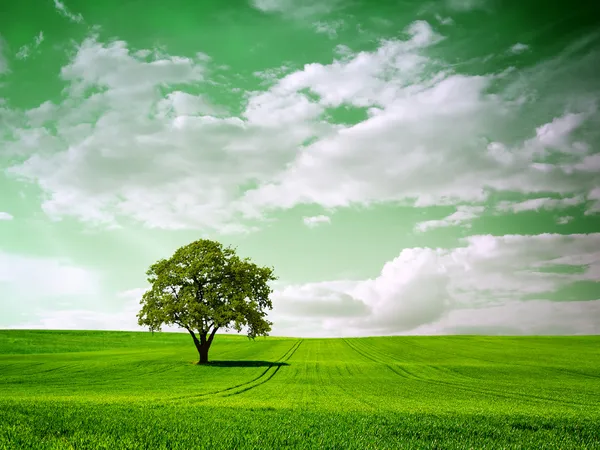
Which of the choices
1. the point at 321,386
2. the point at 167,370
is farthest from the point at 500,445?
the point at 167,370

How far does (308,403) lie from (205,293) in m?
34.8

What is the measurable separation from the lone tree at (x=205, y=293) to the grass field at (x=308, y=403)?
5.26 meters

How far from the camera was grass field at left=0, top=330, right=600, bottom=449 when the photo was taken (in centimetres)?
1195

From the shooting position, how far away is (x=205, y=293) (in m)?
56.8

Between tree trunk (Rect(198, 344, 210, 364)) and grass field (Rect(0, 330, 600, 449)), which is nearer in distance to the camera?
grass field (Rect(0, 330, 600, 449))

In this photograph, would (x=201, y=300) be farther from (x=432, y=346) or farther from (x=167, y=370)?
(x=432, y=346)

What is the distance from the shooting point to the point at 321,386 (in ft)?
120

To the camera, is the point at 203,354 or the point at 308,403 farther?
the point at 203,354

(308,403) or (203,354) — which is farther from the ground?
(308,403)

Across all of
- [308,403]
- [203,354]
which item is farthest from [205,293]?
[308,403]

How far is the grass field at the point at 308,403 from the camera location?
11.9 m

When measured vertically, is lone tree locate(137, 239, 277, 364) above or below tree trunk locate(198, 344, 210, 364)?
above

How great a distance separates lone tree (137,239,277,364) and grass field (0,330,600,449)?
5.26m

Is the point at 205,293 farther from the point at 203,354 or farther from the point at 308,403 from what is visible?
the point at 308,403
